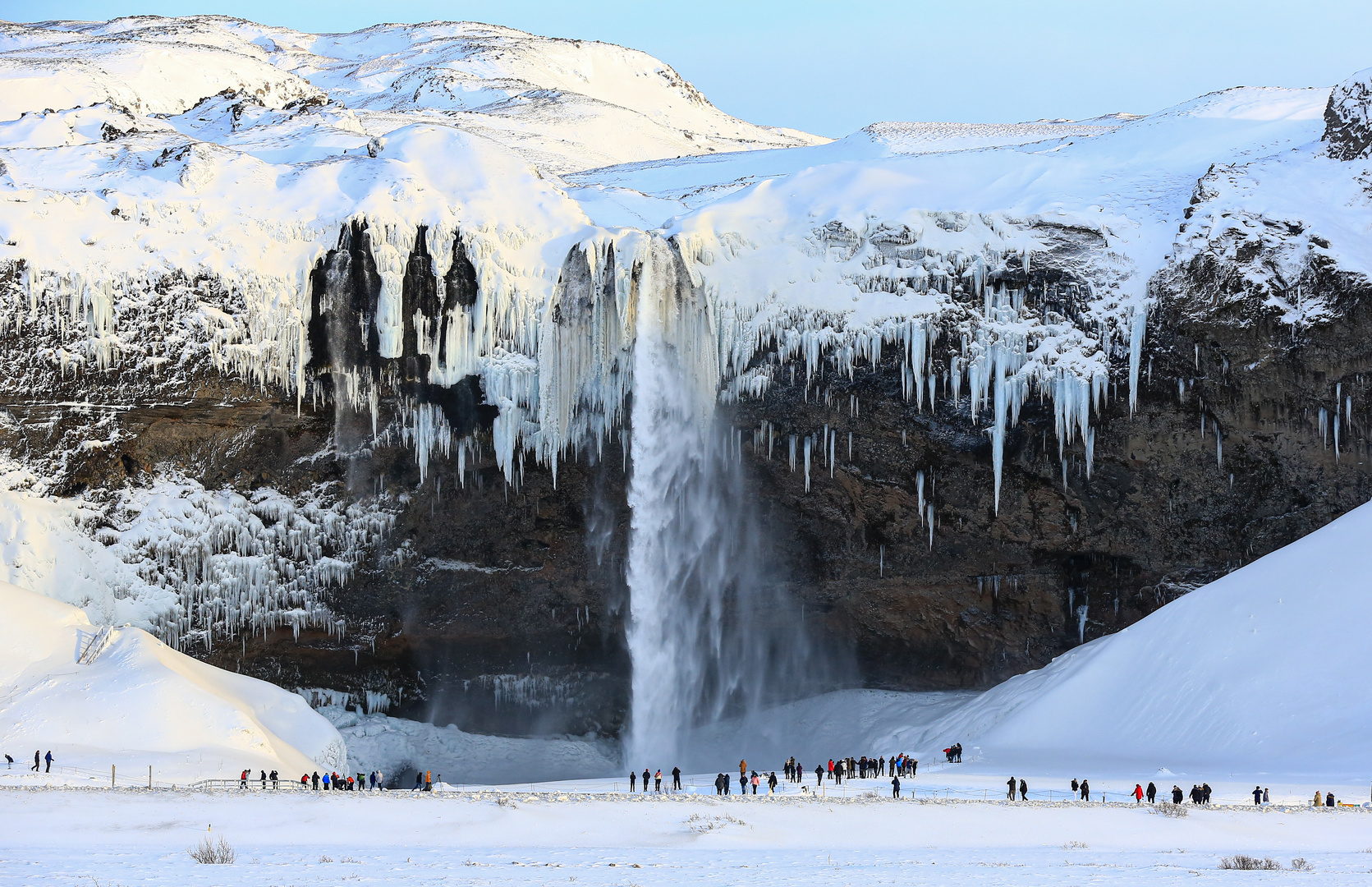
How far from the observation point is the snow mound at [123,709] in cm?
3125

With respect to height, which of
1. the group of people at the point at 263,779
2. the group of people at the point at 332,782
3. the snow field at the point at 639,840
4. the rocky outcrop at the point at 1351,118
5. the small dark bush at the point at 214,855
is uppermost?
the rocky outcrop at the point at 1351,118

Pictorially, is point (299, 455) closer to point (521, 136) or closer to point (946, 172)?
point (946, 172)

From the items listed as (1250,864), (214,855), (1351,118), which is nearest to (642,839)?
(214,855)

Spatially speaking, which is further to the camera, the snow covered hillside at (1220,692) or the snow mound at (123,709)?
the snow mound at (123,709)

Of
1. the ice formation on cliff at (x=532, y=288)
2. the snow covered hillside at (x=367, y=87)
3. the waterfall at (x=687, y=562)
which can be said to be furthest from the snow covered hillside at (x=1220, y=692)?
the snow covered hillside at (x=367, y=87)

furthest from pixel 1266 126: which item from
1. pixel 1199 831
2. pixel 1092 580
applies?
pixel 1199 831

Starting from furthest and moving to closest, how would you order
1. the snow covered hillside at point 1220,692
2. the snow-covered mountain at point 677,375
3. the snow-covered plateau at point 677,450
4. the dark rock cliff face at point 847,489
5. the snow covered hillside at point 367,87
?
the snow covered hillside at point 367,87, the snow-covered mountain at point 677,375, the dark rock cliff face at point 847,489, the snow-covered plateau at point 677,450, the snow covered hillside at point 1220,692

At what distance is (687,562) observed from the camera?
144 ft

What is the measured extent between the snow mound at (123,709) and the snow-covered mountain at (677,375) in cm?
532

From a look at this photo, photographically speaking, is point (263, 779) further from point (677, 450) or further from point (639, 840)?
point (677, 450)

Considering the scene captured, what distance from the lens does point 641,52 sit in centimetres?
11256

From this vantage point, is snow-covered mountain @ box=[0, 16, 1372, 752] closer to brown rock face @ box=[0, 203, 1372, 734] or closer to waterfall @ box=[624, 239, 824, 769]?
brown rock face @ box=[0, 203, 1372, 734]

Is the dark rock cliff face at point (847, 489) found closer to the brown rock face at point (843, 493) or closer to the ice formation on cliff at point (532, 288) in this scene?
the brown rock face at point (843, 493)

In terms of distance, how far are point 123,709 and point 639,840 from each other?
16608 mm
